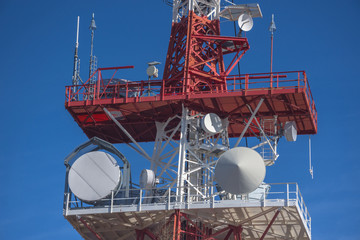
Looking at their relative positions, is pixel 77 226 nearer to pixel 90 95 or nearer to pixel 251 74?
pixel 90 95

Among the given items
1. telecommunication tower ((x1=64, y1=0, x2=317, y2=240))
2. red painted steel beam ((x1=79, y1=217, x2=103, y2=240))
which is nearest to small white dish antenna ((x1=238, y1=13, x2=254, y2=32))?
telecommunication tower ((x1=64, y1=0, x2=317, y2=240))

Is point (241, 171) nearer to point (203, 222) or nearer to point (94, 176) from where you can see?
point (203, 222)

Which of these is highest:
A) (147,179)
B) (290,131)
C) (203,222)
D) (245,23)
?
(245,23)

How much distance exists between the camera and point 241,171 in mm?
71250

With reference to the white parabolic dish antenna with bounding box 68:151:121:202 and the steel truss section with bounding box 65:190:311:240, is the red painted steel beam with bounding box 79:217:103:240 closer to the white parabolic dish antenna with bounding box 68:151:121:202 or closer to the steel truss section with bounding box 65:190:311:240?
the steel truss section with bounding box 65:190:311:240

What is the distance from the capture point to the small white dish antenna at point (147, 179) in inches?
2965

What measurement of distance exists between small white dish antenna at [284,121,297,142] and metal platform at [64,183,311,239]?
15.6ft

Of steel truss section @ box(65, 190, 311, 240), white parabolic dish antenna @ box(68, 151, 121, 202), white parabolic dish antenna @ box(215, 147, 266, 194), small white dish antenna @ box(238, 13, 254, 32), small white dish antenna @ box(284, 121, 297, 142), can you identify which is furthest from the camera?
small white dish antenna @ box(238, 13, 254, 32)

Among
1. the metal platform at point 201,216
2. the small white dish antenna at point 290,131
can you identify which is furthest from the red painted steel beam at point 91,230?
the small white dish antenna at point 290,131

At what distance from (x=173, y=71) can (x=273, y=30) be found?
815 centimetres

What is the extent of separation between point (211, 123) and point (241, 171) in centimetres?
613

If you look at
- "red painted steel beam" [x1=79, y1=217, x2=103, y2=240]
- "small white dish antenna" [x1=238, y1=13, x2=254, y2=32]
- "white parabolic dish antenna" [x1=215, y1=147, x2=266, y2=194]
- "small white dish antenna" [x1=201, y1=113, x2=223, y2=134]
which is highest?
"small white dish antenna" [x1=238, y1=13, x2=254, y2=32]

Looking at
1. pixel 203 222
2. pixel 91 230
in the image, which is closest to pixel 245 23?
pixel 203 222

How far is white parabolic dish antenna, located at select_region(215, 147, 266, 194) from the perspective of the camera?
71.2m
